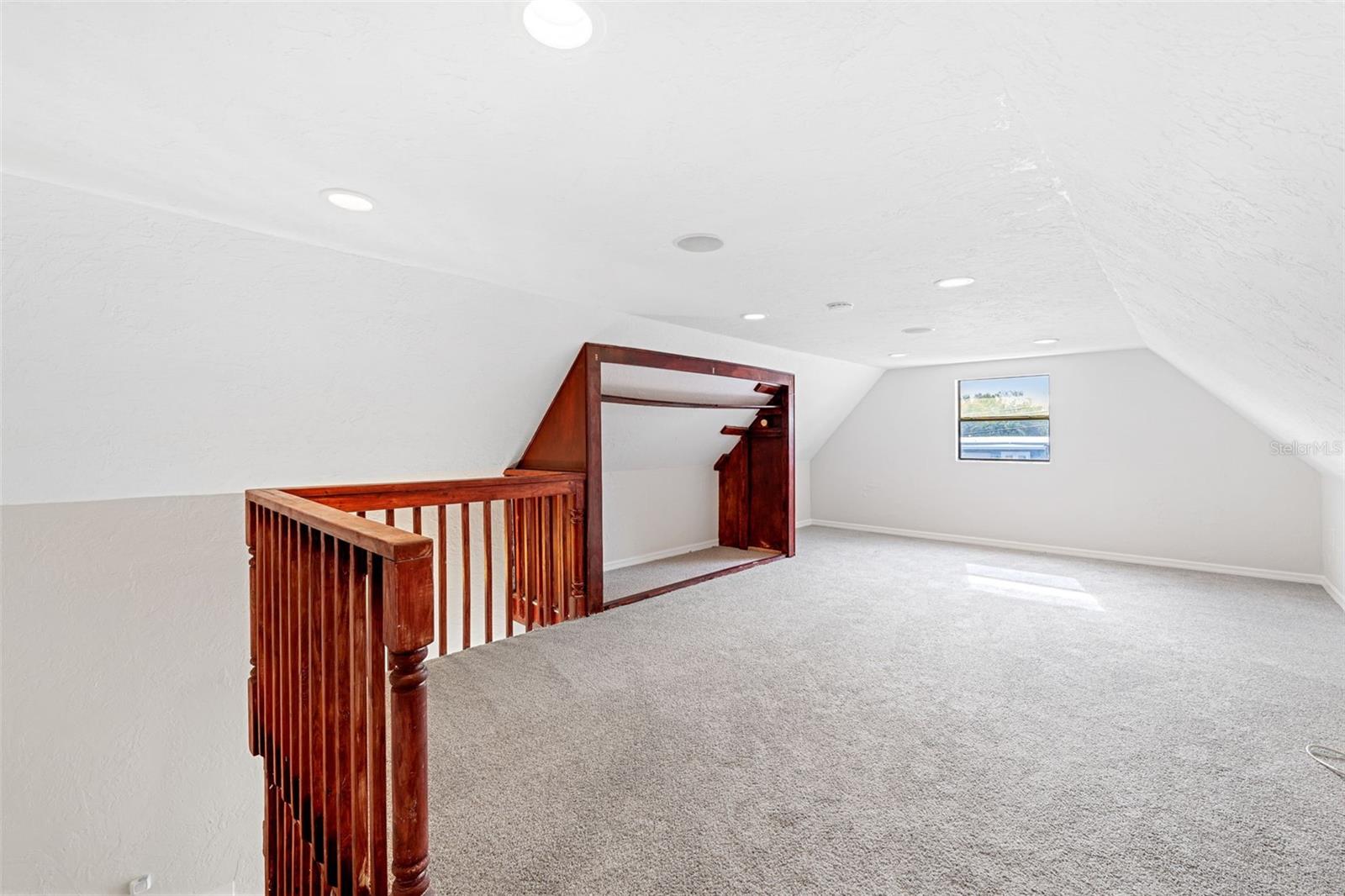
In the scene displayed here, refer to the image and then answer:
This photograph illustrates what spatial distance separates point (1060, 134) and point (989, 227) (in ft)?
2.67

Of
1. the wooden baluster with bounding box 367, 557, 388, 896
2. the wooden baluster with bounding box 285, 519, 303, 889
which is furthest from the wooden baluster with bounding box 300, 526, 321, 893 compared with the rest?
the wooden baluster with bounding box 367, 557, 388, 896

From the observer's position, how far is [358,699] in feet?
3.96

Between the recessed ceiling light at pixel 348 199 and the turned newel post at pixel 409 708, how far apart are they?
139 cm

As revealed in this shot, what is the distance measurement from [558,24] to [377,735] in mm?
1391

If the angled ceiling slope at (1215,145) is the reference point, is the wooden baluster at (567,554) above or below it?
below

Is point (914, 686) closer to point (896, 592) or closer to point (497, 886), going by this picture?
point (896, 592)

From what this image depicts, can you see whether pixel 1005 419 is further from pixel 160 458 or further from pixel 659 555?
pixel 160 458

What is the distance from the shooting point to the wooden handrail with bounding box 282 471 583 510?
8.50ft

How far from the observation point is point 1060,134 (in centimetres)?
130

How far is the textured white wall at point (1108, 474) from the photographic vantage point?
14.0ft

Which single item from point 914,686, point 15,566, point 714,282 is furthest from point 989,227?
point 15,566

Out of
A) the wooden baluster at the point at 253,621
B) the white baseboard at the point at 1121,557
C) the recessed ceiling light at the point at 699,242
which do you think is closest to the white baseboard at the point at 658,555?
the white baseboard at the point at 1121,557

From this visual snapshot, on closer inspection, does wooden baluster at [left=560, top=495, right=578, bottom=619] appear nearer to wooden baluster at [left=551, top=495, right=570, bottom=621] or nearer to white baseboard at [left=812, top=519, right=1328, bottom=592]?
wooden baluster at [left=551, top=495, right=570, bottom=621]

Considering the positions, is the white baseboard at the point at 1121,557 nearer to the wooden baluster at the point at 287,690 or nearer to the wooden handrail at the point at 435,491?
the wooden handrail at the point at 435,491
